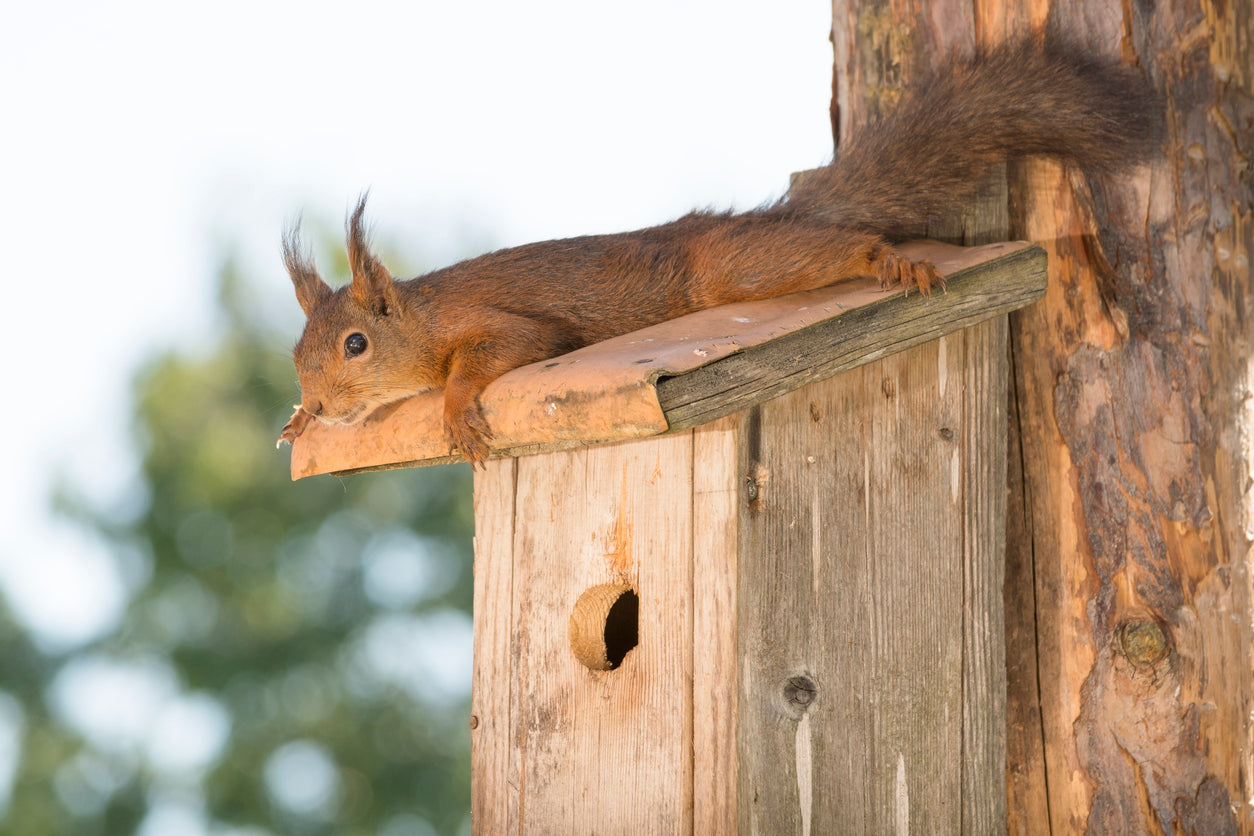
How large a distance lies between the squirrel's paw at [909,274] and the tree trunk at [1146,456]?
0.39 meters

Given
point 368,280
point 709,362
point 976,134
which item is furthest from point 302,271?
point 976,134

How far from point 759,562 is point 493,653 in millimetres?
676

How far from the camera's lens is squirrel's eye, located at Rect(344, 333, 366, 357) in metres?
2.05

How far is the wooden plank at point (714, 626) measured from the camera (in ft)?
5.35

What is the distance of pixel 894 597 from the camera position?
1.84 m

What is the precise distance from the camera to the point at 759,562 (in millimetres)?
1672

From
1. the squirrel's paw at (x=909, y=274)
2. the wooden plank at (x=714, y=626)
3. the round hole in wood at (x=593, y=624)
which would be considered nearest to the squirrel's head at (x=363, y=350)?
the round hole in wood at (x=593, y=624)

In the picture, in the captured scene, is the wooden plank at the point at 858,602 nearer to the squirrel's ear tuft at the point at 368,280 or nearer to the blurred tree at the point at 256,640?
the squirrel's ear tuft at the point at 368,280

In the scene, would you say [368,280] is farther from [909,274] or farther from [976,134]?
[976,134]

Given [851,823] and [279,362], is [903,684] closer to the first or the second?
[851,823]

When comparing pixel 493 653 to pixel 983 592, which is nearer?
pixel 983 592

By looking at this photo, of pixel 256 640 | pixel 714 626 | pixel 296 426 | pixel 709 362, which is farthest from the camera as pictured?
pixel 256 640

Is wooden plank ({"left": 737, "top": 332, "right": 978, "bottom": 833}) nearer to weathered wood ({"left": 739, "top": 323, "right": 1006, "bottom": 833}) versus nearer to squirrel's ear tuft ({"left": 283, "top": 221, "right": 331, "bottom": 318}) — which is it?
weathered wood ({"left": 739, "top": 323, "right": 1006, "bottom": 833})

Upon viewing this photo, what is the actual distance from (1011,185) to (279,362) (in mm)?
6193
